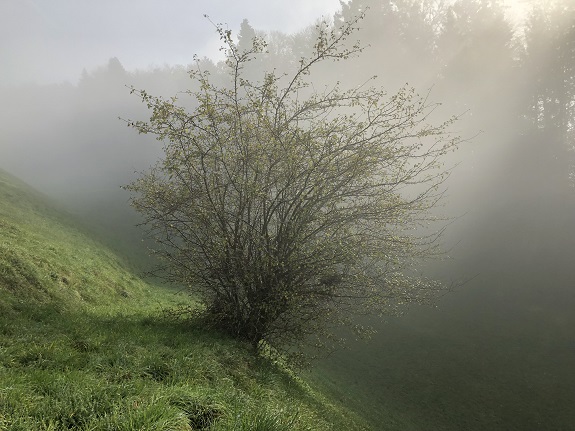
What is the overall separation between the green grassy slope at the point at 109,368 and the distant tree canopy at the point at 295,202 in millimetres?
2396

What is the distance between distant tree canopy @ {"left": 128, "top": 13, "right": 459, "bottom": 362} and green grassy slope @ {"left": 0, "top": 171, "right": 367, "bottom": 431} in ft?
7.86

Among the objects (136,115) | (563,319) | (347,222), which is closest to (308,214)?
(347,222)

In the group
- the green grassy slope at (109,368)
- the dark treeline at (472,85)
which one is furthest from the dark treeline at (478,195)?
the green grassy slope at (109,368)

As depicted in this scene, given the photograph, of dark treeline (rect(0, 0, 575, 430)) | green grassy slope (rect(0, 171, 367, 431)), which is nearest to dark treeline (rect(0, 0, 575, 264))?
dark treeline (rect(0, 0, 575, 430))

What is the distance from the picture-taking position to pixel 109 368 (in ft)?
23.3

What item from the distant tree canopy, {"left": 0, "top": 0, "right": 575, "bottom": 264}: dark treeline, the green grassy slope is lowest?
the green grassy slope

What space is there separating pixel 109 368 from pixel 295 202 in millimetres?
7739

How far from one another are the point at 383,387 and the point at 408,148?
16.2m

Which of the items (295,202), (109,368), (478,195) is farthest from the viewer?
(478,195)

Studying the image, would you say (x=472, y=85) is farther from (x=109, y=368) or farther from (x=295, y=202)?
(x=109, y=368)

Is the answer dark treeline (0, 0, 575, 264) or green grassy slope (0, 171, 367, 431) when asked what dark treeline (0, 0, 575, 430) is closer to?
dark treeline (0, 0, 575, 264)

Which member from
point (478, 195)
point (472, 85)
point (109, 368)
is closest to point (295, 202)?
point (109, 368)

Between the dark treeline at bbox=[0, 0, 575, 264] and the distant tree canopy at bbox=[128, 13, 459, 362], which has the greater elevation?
the dark treeline at bbox=[0, 0, 575, 264]

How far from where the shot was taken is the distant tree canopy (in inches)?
475
